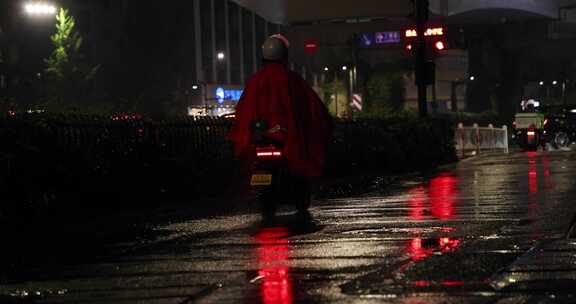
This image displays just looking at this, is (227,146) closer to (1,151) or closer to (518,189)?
(518,189)

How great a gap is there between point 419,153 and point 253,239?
61.6 feet

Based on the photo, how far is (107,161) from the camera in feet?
51.0

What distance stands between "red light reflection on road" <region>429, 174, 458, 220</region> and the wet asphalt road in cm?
6

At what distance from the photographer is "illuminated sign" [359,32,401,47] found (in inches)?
1698

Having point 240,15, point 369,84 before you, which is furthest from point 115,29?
point 369,84

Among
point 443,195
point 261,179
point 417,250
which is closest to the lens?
point 417,250

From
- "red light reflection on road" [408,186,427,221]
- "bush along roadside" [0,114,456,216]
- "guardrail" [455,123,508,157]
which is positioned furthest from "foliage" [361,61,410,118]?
"bush along roadside" [0,114,456,216]

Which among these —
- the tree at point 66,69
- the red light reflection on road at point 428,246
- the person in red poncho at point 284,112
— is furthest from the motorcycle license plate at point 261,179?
the tree at point 66,69

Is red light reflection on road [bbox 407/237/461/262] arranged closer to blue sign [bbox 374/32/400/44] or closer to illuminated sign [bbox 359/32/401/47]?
illuminated sign [bbox 359/32/401/47]

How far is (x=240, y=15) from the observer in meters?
114

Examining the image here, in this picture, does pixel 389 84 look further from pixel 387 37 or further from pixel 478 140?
pixel 387 37

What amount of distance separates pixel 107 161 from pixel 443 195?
15.1 feet

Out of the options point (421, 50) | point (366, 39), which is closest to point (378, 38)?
point (366, 39)

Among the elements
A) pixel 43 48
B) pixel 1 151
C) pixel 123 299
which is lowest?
pixel 123 299
